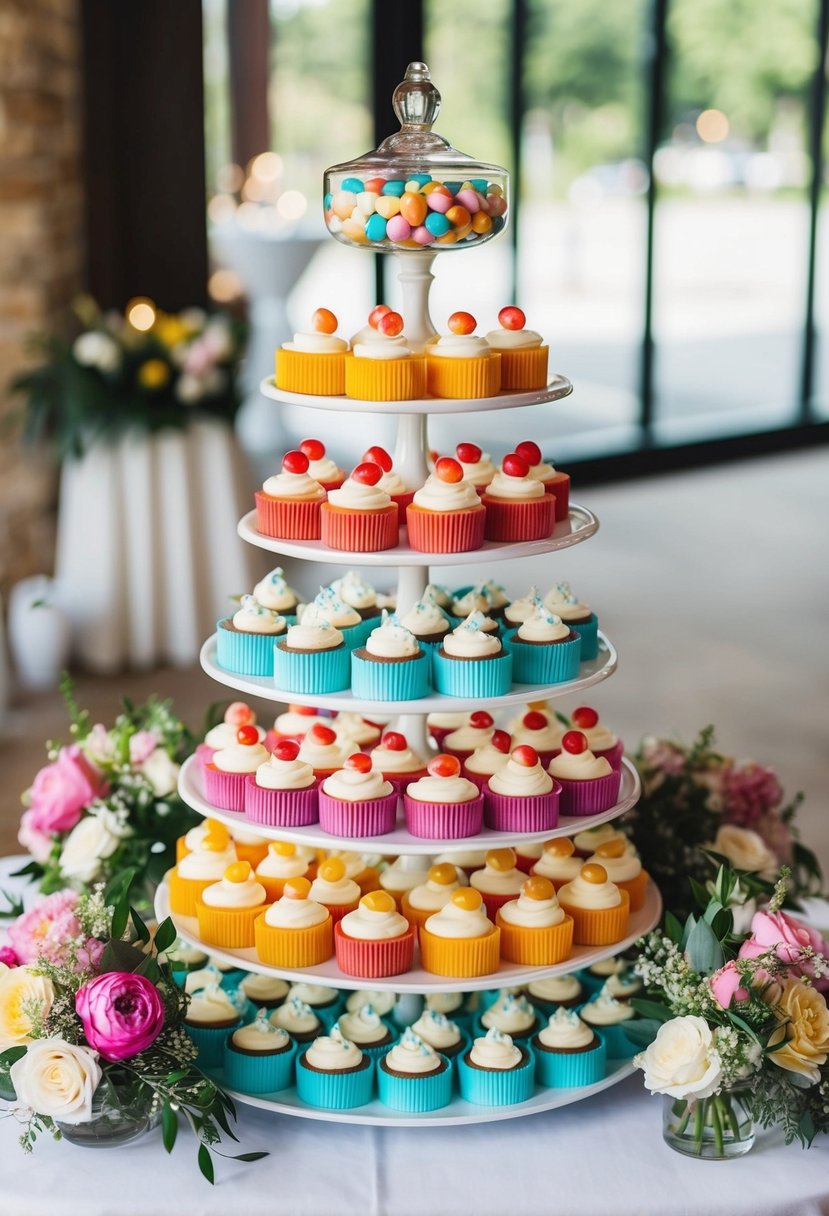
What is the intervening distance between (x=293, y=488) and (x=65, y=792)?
0.69m

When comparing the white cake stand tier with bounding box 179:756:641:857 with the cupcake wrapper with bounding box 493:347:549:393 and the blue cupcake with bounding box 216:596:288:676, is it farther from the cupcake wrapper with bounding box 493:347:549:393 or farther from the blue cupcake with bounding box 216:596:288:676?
the cupcake wrapper with bounding box 493:347:549:393

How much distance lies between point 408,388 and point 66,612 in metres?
3.35

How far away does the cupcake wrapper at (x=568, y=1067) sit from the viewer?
1888mm

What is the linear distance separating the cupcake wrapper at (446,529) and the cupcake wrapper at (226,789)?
39cm

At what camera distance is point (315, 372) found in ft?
6.21

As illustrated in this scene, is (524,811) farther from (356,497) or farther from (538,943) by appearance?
(356,497)

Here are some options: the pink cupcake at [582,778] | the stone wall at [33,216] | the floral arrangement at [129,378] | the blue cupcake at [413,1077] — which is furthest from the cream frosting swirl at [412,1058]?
the stone wall at [33,216]

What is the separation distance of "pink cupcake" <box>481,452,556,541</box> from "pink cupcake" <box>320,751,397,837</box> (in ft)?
1.06

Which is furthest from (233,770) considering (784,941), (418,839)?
(784,941)

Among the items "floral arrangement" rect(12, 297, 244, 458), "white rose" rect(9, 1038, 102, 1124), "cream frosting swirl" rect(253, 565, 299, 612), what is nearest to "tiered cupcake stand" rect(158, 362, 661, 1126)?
"cream frosting swirl" rect(253, 565, 299, 612)

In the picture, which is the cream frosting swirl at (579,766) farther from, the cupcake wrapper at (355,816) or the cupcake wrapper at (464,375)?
the cupcake wrapper at (464,375)

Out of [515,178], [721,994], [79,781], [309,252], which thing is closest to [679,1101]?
[721,994]

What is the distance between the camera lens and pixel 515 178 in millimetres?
6801

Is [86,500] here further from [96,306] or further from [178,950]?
[178,950]
